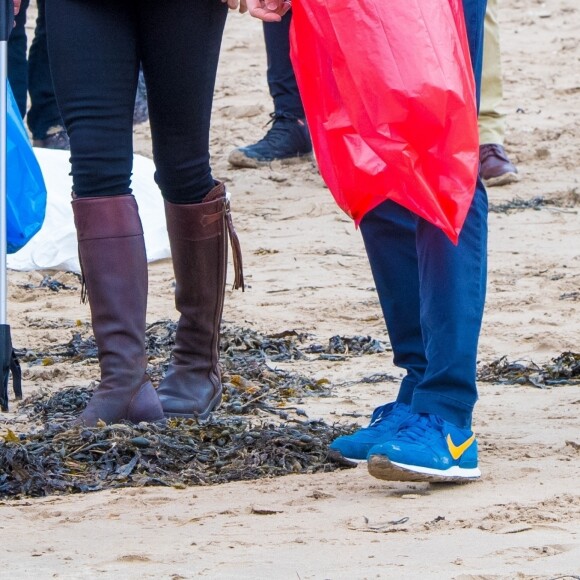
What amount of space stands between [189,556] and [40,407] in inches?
47.2

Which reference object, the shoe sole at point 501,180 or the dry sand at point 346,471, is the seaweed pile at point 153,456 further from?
the shoe sole at point 501,180

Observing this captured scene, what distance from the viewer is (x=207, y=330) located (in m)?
3.13

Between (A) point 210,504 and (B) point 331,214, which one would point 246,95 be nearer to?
(B) point 331,214

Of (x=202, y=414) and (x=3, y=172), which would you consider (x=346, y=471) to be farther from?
(x=3, y=172)

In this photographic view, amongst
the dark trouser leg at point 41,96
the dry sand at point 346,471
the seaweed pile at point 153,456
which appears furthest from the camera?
the dark trouser leg at point 41,96

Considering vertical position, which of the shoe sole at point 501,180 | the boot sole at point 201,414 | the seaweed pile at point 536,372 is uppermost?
the shoe sole at point 501,180

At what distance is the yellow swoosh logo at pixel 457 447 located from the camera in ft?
7.89

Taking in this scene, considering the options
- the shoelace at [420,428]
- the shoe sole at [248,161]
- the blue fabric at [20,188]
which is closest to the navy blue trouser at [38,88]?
the shoe sole at [248,161]

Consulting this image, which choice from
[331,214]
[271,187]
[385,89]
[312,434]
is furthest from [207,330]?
[271,187]

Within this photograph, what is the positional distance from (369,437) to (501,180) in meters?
3.75

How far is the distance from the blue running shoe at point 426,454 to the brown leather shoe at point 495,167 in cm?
385

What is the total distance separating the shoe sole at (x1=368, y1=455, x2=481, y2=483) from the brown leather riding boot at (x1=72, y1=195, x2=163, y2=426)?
28.6 inches

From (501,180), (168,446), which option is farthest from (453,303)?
(501,180)

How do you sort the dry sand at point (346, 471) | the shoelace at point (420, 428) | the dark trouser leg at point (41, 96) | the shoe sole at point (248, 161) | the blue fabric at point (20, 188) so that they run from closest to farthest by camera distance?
the dry sand at point (346, 471), the shoelace at point (420, 428), the blue fabric at point (20, 188), the dark trouser leg at point (41, 96), the shoe sole at point (248, 161)
